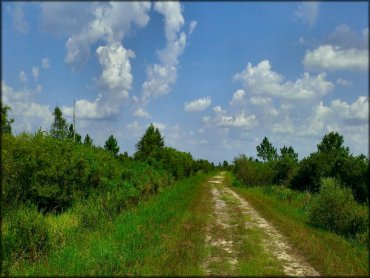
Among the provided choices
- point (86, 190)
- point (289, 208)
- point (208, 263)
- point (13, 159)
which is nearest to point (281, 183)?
point (289, 208)

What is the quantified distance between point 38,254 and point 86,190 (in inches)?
415

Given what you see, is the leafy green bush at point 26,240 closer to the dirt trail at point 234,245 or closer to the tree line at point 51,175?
the tree line at point 51,175

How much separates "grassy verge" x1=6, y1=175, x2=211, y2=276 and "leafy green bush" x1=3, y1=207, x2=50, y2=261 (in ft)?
1.18

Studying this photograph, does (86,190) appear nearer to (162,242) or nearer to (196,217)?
(196,217)

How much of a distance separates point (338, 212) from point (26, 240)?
10.2m

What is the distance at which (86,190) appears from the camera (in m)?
22.2

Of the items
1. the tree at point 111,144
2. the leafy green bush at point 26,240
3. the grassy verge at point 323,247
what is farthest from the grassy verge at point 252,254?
the tree at point 111,144

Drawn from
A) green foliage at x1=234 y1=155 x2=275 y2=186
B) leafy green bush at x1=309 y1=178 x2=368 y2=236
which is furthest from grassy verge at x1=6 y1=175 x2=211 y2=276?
green foliage at x1=234 y1=155 x2=275 y2=186

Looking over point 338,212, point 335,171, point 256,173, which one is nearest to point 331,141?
point 256,173

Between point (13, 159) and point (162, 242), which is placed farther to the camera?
point (13, 159)

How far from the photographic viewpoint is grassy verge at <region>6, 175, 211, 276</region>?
9484mm

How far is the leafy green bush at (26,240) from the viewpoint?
1170 centimetres

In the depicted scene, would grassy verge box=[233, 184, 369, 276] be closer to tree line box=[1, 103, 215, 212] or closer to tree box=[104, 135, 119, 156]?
tree line box=[1, 103, 215, 212]

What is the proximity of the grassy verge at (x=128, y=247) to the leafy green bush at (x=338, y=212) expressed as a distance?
433 cm
